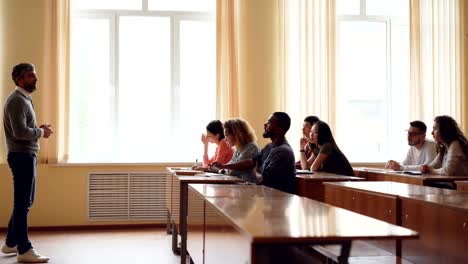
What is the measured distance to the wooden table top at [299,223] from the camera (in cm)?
177

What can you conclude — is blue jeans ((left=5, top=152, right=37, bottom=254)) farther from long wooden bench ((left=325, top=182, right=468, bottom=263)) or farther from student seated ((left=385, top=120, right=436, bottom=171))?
Result: student seated ((left=385, top=120, right=436, bottom=171))

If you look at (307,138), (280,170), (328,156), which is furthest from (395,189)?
(307,138)

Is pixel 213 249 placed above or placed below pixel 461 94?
below

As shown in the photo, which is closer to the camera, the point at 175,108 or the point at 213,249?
the point at 213,249

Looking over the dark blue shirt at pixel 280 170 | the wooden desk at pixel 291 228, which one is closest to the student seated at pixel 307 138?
the dark blue shirt at pixel 280 170

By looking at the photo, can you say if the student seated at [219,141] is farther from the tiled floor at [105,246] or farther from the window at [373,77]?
the window at [373,77]

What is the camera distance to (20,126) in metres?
4.61

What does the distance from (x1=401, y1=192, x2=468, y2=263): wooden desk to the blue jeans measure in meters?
2.92

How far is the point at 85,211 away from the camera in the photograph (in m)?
6.78

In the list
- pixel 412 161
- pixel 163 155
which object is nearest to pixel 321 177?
pixel 412 161

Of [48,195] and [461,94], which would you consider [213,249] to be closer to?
[48,195]

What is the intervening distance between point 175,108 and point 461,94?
364 centimetres

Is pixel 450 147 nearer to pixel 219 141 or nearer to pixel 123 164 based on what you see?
pixel 219 141

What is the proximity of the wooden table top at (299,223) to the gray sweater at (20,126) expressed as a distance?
8.11ft
